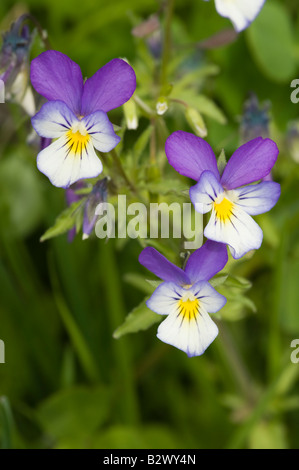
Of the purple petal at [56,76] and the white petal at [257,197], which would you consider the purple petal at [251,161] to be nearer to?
the white petal at [257,197]

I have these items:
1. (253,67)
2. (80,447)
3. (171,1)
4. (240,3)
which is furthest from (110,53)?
(80,447)

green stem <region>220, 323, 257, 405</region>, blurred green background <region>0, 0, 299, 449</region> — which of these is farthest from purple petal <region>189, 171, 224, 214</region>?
green stem <region>220, 323, 257, 405</region>

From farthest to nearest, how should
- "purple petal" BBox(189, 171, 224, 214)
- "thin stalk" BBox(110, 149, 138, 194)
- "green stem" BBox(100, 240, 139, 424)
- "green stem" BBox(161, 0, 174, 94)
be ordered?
"green stem" BBox(100, 240, 139, 424), "green stem" BBox(161, 0, 174, 94), "thin stalk" BBox(110, 149, 138, 194), "purple petal" BBox(189, 171, 224, 214)

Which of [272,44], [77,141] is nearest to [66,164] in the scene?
[77,141]

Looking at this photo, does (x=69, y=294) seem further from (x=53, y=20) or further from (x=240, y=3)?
(x=53, y=20)

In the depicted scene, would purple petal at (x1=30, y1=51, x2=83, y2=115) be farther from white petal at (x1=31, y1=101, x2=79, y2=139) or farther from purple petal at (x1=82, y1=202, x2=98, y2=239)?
purple petal at (x1=82, y1=202, x2=98, y2=239)

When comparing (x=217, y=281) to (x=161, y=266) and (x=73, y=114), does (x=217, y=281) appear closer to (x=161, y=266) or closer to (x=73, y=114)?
(x=161, y=266)

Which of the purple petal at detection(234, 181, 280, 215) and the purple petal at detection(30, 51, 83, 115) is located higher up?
the purple petal at detection(30, 51, 83, 115)

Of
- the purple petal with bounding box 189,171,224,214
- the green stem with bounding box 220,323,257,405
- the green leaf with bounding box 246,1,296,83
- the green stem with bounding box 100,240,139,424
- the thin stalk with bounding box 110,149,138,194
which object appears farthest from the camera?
the green leaf with bounding box 246,1,296,83
